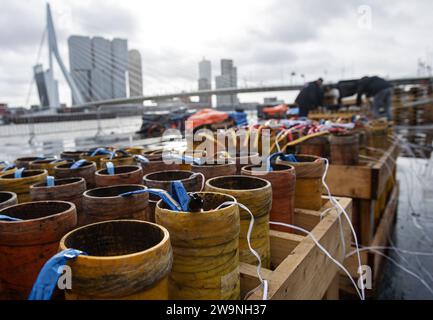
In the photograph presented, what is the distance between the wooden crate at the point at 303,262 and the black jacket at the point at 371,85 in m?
7.49

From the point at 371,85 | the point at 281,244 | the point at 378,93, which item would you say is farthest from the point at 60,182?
the point at 371,85

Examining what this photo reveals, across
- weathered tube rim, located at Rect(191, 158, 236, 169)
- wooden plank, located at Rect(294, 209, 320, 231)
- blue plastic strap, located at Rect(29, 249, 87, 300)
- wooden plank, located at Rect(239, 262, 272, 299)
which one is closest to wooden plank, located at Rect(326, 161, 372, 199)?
wooden plank, located at Rect(294, 209, 320, 231)

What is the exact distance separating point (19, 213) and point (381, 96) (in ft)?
30.3

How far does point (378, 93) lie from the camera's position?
860cm

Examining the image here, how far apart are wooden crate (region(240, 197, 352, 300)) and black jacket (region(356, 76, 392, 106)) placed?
749 centimetres

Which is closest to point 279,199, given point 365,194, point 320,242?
point 320,242

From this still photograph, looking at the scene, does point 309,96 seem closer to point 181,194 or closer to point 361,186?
point 361,186

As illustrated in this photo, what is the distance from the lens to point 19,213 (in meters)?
1.28

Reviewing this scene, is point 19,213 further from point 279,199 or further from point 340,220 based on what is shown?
point 340,220

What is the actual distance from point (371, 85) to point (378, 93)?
15.2 inches

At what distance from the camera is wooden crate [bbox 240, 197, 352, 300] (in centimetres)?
137

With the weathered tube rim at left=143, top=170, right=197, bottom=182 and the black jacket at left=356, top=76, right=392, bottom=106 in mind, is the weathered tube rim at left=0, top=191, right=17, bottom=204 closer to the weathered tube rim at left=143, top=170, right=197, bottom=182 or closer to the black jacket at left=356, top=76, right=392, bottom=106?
the weathered tube rim at left=143, top=170, right=197, bottom=182

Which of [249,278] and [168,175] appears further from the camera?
[168,175]

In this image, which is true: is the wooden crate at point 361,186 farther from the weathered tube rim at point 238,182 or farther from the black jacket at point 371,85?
the black jacket at point 371,85
